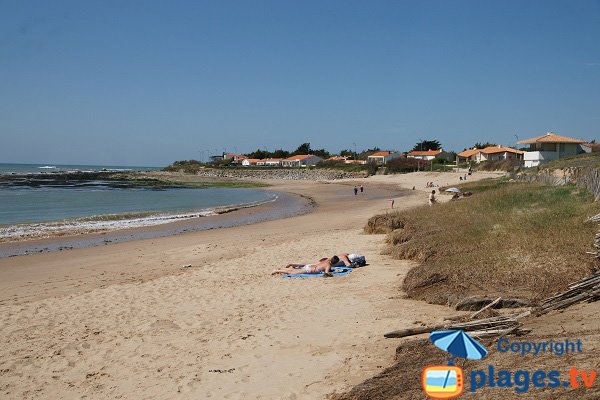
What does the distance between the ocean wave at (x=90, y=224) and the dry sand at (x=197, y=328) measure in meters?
8.38

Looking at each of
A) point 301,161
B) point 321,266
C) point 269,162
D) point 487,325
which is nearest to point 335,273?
point 321,266

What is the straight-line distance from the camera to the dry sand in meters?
5.86

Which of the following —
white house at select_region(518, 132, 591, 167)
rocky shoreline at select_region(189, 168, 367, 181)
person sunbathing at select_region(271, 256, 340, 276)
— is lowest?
person sunbathing at select_region(271, 256, 340, 276)

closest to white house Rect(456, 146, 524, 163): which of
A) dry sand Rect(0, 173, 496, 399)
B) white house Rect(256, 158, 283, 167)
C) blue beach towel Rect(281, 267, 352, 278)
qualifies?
blue beach towel Rect(281, 267, 352, 278)

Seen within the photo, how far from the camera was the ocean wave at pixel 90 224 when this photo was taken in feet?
70.1

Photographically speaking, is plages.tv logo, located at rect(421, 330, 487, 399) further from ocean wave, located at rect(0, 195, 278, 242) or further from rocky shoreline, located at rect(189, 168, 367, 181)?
rocky shoreline, located at rect(189, 168, 367, 181)

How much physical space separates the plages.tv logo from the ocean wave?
2046cm

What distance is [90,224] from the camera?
2512 cm

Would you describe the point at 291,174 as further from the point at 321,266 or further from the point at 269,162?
the point at 321,266

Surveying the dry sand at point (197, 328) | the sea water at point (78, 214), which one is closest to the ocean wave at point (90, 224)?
the sea water at point (78, 214)

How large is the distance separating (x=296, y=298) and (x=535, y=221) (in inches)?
235

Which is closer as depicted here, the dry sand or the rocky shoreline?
the dry sand

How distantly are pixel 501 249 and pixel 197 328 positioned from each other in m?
5.85

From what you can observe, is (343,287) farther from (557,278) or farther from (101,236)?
(101,236)
